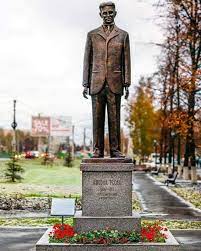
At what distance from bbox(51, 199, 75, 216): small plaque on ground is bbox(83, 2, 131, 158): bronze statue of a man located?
171 cm

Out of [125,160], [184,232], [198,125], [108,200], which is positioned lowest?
[184,232]

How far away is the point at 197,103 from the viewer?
37.0m

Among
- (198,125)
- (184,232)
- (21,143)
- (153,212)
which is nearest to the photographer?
(184,232)

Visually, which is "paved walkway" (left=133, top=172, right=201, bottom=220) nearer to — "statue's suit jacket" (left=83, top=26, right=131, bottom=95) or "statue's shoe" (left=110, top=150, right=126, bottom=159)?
"statue's shoe" (left=110, top=150, right=126, bottom=159)

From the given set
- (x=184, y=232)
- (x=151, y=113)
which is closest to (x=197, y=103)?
(x=184, y=232)

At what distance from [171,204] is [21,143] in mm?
130166

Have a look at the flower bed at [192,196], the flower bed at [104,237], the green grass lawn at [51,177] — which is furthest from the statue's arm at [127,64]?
the green grass lawn at [51,177]

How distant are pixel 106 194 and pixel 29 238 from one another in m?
3.51

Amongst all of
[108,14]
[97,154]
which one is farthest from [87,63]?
[97,154]

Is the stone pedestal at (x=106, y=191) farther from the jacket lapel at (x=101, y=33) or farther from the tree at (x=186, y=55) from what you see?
the tree at (x=186, y=55)

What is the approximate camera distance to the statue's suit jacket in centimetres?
1362

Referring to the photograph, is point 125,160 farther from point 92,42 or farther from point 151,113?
point 151,113

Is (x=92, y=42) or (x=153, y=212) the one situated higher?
(x=92, y=42)

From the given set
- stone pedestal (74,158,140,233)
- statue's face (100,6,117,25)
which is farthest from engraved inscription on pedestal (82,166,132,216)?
statue's face (100,6,117,25)
